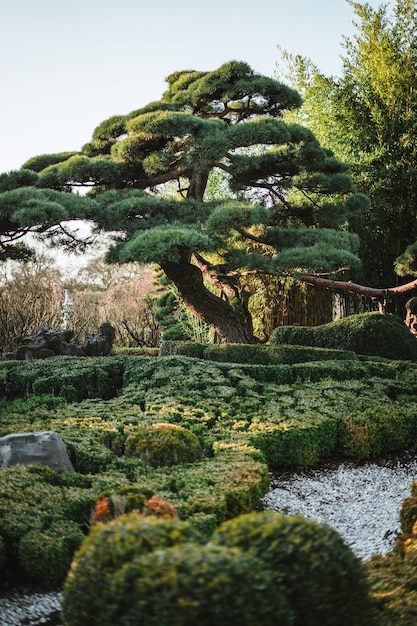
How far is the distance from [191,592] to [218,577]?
0.08 meters

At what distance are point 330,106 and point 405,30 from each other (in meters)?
1.95

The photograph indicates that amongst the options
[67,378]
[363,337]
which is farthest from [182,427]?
[363,337]

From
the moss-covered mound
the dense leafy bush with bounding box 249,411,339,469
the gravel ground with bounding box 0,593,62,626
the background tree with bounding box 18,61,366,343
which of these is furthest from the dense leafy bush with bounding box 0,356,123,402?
the gravel ground with bounding box 0,593,62,626

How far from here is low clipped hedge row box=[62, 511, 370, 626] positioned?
1660 millimetres

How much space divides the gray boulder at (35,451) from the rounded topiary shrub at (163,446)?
1.87 feet

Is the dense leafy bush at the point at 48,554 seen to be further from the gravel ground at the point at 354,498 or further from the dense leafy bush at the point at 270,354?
the dense leafy bush at the point at 270,354

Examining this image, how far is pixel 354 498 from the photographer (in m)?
4.63

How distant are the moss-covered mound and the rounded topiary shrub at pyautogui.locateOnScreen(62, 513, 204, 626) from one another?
7.37m

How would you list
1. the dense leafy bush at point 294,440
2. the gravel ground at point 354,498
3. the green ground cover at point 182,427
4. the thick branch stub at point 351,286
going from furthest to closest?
the thick branch stub at point 351,286 → the dense leafy bush at point 294,440 → the gravel ground at point 354,498 → the green ground cover at point 182,427

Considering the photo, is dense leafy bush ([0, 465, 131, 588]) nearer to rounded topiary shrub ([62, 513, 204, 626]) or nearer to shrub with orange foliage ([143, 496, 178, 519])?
shrub with orange foliage ([143, 496, 178, 519])

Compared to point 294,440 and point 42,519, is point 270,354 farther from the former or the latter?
point 42,519

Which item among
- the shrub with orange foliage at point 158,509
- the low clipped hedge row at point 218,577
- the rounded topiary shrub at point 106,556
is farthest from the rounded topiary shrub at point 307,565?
the shrub with orange foliage at point 158,509

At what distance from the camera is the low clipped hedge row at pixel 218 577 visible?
5.45 ft

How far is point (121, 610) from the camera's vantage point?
5.67 feet
